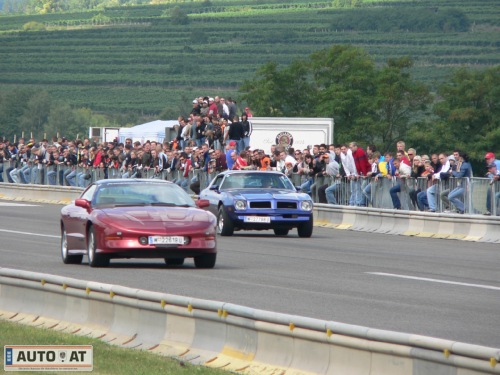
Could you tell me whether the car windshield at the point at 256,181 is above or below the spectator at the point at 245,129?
below

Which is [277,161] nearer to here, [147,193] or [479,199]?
[479,199]

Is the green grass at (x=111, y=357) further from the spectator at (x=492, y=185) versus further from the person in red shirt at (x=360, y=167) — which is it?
the person in red shirt at (x=360, y=167)

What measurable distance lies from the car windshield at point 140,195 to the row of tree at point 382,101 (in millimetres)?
92073

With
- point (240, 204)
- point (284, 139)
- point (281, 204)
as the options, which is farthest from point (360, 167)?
point (284, 139)

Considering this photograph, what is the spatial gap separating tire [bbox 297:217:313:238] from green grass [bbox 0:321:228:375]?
1668cm

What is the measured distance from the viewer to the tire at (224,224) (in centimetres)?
2964

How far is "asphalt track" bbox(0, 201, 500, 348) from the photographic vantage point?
14.1 metres

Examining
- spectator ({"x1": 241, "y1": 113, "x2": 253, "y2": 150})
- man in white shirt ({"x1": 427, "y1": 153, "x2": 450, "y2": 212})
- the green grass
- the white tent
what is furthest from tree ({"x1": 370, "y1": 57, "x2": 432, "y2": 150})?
the green grass

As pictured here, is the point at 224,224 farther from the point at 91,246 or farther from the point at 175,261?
the point at 91,246

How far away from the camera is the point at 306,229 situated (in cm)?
2988

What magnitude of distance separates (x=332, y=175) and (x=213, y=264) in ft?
50.7

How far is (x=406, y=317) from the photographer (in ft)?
45.8

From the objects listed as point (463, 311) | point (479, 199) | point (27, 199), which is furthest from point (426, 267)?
point (27, 199)

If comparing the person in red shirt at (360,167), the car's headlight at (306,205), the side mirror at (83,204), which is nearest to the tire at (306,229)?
the car's headlight at (306,205)
